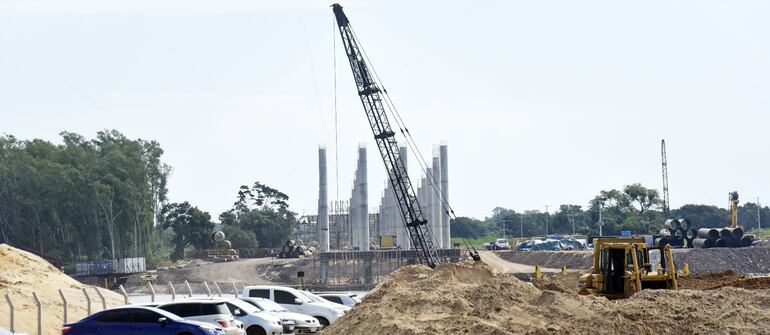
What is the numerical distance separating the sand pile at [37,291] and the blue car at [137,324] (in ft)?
21.2

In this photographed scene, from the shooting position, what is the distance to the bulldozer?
113 feet

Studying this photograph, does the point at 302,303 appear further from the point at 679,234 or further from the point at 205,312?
the point at 679,234

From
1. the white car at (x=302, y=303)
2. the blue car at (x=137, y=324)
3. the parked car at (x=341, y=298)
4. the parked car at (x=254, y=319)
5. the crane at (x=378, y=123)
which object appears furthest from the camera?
the crane at (x=378, y=123)

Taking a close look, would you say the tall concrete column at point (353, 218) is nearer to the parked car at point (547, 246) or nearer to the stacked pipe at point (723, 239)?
the parked car at point (547, 246)

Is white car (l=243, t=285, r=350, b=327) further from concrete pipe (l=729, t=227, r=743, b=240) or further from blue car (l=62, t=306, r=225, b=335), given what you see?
concrete pipe (l=729, t=227, r=743, b=240)

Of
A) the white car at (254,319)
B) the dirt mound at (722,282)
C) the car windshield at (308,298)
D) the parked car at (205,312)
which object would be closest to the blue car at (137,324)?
the parked car at (205,312)

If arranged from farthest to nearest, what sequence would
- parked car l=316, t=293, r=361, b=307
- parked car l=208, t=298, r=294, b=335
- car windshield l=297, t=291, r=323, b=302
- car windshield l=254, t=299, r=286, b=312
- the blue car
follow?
parked car l=316, t=293, r=361, b=307 < car windshield l=297, t=291, r=323, b=302 < car windshield l=254, t=299, r=286, b=312 < parked car l=208, t=298, r=294, b=335 < the blue car

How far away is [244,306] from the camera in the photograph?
116 ft

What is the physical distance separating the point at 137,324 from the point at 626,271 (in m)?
13.6

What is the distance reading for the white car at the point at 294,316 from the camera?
37031 mm

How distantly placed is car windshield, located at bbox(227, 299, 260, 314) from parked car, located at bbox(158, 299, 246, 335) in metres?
2.70

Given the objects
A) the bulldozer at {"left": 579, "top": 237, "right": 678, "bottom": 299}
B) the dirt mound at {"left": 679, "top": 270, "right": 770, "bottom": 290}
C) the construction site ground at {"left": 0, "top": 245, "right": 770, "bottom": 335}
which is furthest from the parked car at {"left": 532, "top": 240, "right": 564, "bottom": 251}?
the construction site ground at {"left": 0, "top": 245, "right": 770, "bottom": 335}

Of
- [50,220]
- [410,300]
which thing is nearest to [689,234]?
[50,220]

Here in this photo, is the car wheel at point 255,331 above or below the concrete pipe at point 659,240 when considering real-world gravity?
below
